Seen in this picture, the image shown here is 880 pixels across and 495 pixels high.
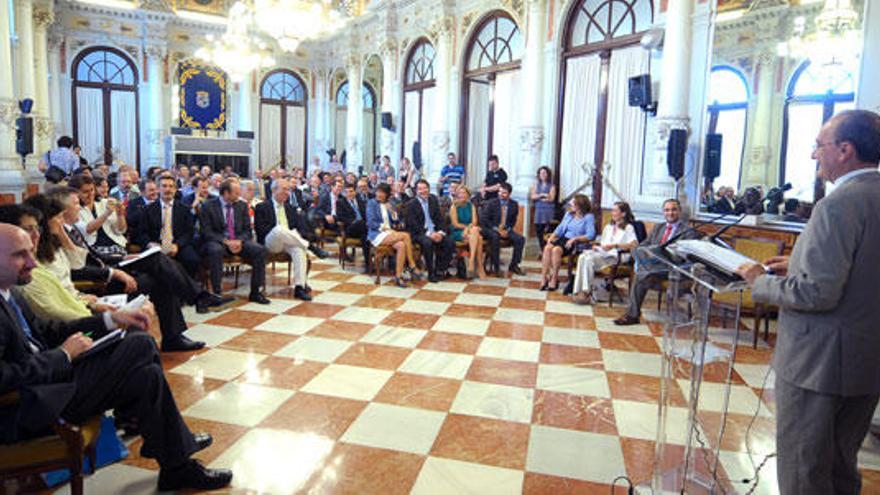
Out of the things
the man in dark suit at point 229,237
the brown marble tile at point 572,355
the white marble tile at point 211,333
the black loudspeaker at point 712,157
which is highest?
the black loudspeaker at point 712,157

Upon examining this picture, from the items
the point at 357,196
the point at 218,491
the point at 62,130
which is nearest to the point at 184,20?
the point at 62,130

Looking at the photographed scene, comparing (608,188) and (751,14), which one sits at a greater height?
(751,14)

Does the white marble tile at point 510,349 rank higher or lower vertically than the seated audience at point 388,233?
lower

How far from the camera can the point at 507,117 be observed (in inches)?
388

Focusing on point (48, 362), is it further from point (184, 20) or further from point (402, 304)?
point (184, 20)

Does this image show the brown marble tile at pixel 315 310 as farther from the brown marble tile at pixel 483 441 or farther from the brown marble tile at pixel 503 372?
the brown marble tile at pixel 483 441

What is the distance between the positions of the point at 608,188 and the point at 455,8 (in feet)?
15.8

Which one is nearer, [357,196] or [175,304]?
[175,304]

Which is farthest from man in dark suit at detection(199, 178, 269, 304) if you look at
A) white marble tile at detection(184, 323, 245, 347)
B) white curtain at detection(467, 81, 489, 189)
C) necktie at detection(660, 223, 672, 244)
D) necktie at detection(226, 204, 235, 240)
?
white curtain at detection(467, 81, 489, 189)

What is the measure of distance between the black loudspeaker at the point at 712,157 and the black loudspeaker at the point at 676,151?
0.79 ft

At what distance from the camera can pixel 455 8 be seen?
1066 cm

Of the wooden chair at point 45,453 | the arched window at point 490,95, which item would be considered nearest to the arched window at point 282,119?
the arched window at point 490,95

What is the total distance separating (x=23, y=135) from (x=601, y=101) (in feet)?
28.3

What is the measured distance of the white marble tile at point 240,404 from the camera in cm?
295
